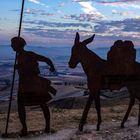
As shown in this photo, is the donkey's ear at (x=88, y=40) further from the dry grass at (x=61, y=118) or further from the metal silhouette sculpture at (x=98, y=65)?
the dry grass at (x=61, y=118)

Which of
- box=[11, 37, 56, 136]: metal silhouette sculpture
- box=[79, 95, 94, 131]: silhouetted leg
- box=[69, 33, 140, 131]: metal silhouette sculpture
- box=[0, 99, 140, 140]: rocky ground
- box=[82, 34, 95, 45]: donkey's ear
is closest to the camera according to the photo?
box=[11, 37, 56, 136]: metal silhouette sculpture

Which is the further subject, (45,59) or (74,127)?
(74,127)

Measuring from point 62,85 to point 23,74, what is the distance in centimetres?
2937

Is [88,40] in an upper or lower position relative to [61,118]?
upper

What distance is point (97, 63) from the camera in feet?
45.5

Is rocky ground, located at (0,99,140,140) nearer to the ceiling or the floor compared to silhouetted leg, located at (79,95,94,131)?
nearer to the floor

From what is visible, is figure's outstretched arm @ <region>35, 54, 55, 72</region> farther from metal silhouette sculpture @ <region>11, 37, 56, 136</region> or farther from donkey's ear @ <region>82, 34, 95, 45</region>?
donkey's ear @ <region>82, 34, 95, 45</region>

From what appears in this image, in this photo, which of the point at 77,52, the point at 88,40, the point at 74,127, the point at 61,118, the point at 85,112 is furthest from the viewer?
the point at 61,118

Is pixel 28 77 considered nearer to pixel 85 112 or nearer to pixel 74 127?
pixel 85 112

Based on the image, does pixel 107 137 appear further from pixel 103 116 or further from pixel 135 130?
pixel 103 116

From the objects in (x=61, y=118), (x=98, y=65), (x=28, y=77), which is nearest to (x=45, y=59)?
(x=28, y=77)

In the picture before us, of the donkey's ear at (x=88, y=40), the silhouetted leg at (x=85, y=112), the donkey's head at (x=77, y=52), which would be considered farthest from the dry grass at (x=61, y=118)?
the donkey's ear at (x=88, y=40)

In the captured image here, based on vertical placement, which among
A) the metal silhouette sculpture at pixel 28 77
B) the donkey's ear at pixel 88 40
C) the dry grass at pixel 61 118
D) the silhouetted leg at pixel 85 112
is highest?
the donkey's ear at pixel 88 40

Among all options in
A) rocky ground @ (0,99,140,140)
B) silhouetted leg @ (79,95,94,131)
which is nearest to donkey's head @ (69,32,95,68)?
silhouetted leg @ (79,95,94,131)
